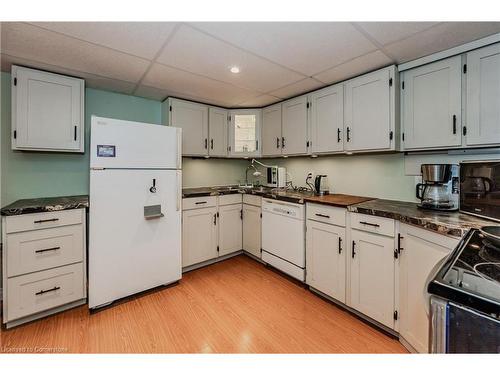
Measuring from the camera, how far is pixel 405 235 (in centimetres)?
150

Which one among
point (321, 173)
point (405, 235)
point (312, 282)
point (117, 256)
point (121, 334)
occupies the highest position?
point (321, 173)

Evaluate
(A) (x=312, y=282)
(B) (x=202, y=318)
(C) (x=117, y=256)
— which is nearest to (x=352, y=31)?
(A) (x=312, y=282)

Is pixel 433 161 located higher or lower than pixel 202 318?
higher

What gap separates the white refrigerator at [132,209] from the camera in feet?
6.04

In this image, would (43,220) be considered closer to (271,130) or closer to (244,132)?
(244,132)

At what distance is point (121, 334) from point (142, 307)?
341mm

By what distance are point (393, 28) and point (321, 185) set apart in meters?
1.53

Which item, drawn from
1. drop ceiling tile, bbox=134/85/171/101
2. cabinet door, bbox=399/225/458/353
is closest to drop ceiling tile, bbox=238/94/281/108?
drop ceiling tile, bbox=134/85/171/101

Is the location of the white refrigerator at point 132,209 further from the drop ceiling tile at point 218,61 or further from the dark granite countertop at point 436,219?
the dark granite countertop at point 436,219

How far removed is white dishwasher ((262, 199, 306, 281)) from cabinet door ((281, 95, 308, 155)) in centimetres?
71

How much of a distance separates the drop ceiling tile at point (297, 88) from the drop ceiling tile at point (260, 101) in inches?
4.3
